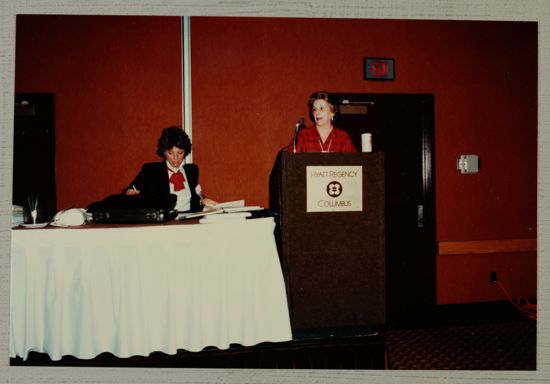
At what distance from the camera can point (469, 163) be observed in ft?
10.3

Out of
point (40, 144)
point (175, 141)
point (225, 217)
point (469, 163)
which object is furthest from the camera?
point (469, 163)

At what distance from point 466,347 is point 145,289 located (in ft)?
8.19

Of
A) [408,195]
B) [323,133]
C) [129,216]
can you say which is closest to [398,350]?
[408,195]

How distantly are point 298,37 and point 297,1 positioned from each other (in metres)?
1.59

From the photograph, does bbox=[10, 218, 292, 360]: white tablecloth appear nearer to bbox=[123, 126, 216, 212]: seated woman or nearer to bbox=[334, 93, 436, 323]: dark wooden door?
bbox=[123, 126, 216, 212]: seated woman

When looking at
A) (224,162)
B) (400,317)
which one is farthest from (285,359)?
(400,317)

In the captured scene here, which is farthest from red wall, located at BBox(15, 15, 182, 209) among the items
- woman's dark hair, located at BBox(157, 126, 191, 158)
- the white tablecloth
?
the white tablecloth

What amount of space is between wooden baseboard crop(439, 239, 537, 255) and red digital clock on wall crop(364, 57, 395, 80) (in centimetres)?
161

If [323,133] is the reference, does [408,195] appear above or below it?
below

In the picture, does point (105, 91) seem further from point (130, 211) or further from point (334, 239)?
point (334, 239)

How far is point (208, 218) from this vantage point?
127cm

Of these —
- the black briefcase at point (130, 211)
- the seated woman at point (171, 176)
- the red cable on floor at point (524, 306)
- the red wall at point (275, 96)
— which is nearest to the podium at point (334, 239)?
the black briefcase at point (130, 211)

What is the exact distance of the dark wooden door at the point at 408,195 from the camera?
313 cm

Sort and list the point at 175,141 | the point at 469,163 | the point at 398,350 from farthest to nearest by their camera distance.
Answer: the point at 469,163 → the point at 398,350 → the point at 175,141
